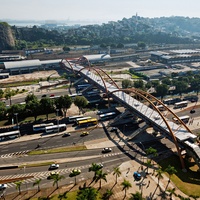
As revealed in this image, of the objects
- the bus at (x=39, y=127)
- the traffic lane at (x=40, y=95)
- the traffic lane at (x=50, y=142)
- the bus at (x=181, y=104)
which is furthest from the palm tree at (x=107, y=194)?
the traffic lane at (x=40, y=95)

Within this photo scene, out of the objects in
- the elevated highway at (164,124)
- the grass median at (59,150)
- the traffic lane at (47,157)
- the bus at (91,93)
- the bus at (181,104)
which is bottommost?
the traffic lane at (47,157)

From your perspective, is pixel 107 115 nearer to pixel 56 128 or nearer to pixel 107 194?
pixel 56 128

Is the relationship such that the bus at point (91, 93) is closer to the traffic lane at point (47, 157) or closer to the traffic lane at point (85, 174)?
the traffic lane at point (47, 157)

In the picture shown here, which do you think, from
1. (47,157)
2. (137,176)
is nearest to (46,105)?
(47,157)

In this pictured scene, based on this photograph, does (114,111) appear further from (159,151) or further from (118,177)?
(118,177)

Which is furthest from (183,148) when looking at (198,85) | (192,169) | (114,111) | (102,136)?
(198,85)
